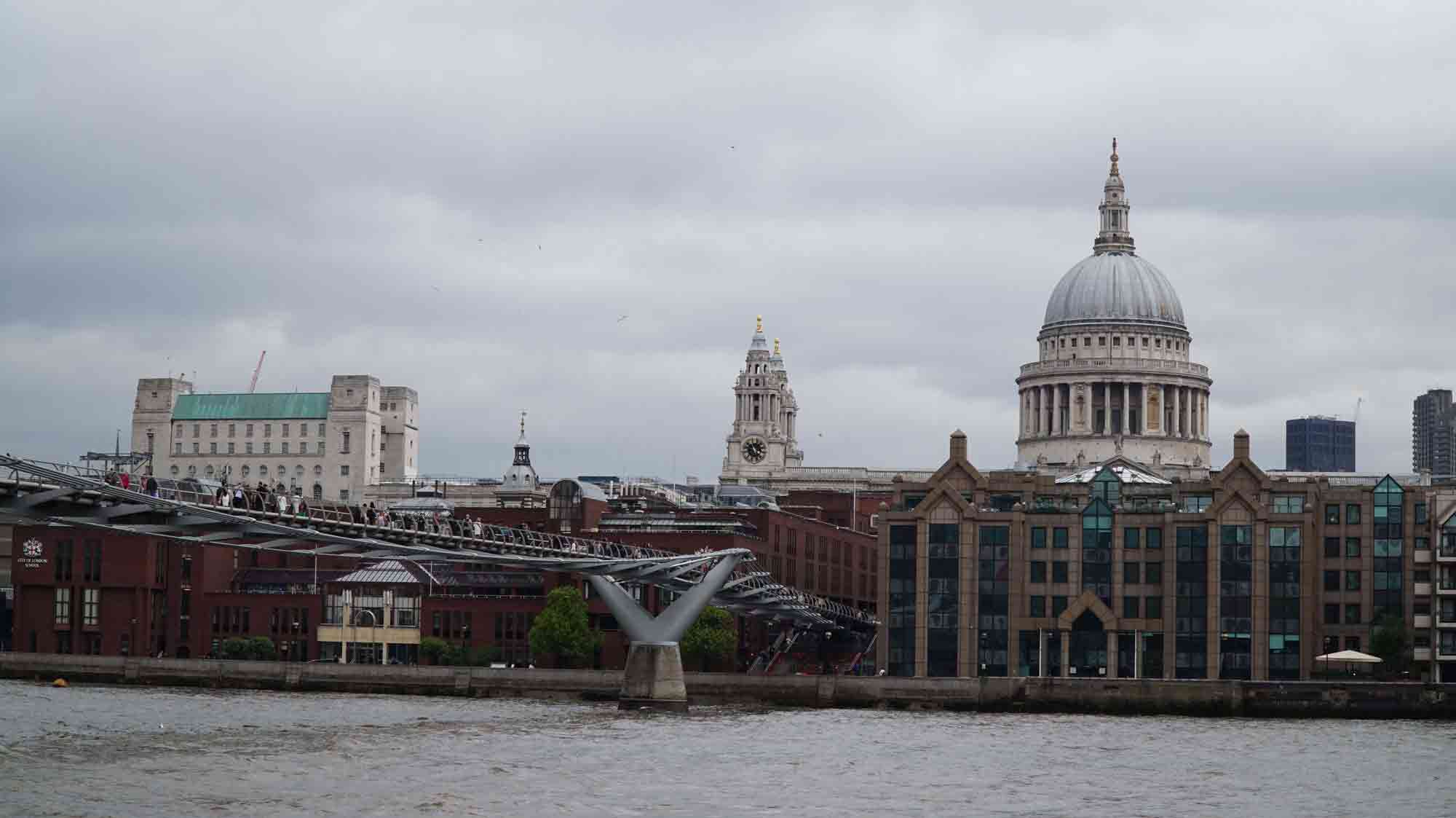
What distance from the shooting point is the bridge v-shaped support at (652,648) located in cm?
11562

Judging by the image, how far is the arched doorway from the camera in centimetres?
13262

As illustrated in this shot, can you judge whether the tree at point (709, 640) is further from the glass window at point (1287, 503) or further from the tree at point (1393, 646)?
the tree at point (1393, 646)

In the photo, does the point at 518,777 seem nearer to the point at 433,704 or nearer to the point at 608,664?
the point at 433,704

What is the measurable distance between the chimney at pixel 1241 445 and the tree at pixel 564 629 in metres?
32.8

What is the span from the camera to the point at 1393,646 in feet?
421

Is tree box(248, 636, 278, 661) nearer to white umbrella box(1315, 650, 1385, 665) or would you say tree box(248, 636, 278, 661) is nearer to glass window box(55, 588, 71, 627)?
glass window box(55, 588, 71, 627)

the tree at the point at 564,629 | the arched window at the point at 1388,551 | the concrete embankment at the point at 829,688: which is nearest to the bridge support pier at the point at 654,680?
the concrete embankment at the point at 829,688

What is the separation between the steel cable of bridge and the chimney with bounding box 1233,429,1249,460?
76.9 ft

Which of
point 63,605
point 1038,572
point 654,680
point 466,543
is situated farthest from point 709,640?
point 63,605

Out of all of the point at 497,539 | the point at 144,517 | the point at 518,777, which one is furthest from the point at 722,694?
the point at 518,777

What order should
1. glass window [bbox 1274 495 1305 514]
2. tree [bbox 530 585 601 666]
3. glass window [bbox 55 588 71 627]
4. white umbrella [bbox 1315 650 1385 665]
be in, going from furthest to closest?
glass window [bbox 55 588 71 627] < tree [bbox 530 585 601 666] < glass window [bbox 1274 495 1305 514] < white umbrella [bbox 1315 650 1385 665]

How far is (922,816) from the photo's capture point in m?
69.6

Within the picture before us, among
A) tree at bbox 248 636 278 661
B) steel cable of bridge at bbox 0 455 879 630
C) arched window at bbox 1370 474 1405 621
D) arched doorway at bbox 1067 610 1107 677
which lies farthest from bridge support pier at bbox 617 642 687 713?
tree at bbox 248 636 278 661

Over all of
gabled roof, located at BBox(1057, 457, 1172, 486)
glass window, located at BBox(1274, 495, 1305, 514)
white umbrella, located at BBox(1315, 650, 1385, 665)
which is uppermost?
gabled roof, located at BBox(1057, 457, 1172, 486)
